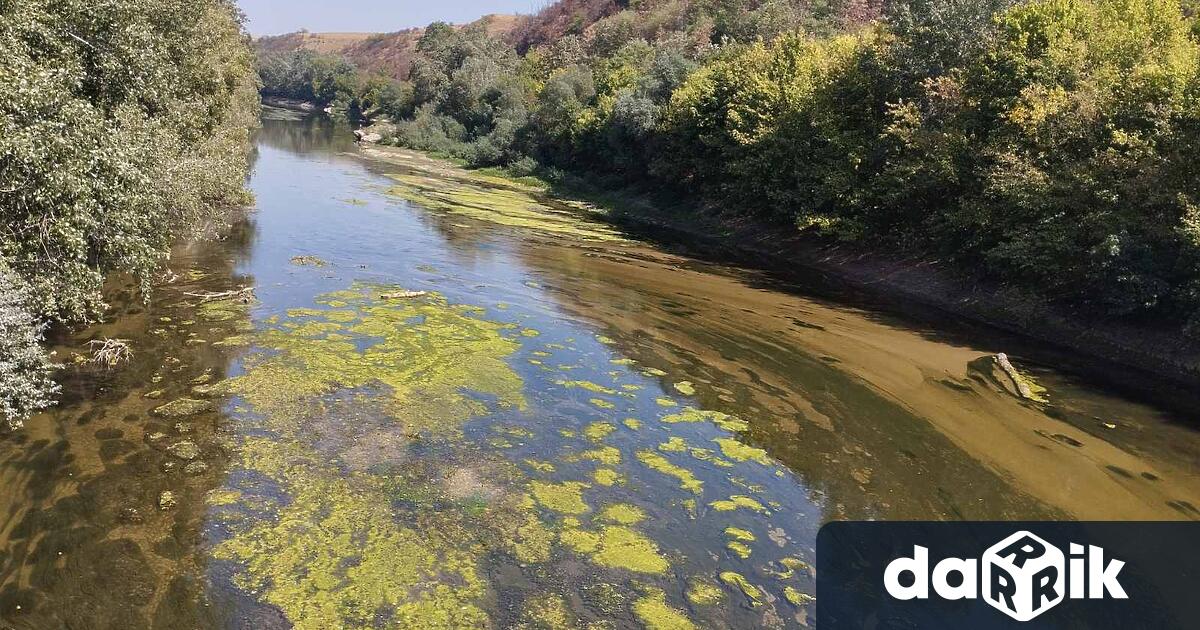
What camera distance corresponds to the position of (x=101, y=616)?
8594 millimetres

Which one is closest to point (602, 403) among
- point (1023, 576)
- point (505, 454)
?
point (505, 454)

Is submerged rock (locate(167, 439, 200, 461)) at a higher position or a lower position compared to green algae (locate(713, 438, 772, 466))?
higher

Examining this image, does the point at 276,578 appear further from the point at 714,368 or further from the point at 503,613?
the point at 714,368

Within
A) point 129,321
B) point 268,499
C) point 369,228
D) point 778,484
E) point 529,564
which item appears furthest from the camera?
point 369,228

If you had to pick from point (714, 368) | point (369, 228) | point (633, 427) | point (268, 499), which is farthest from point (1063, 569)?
point (369, 228)

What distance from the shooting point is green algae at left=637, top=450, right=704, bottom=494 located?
13.0 metres

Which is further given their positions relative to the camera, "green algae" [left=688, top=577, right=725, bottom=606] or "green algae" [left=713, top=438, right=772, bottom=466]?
"green algae" [left=713, top=438, right=772, bottom=466]

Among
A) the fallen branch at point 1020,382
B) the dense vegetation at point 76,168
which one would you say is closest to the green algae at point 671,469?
the dense vegetation at point 76,168

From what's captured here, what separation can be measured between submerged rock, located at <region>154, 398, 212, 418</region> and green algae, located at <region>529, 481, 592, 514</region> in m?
6.35

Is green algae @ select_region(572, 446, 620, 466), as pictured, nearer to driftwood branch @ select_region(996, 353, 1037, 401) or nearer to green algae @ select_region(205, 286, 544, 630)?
green algae @ select_region(205, 286, 544, 630)

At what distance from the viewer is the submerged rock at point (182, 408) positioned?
45.4 feet

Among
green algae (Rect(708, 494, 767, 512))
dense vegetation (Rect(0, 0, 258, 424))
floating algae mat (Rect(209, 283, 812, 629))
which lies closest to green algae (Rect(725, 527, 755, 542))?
floating algae mat (Rect(209, 283, 812, 629))

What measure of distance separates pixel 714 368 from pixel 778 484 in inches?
236

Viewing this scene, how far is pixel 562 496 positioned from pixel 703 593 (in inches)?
116
